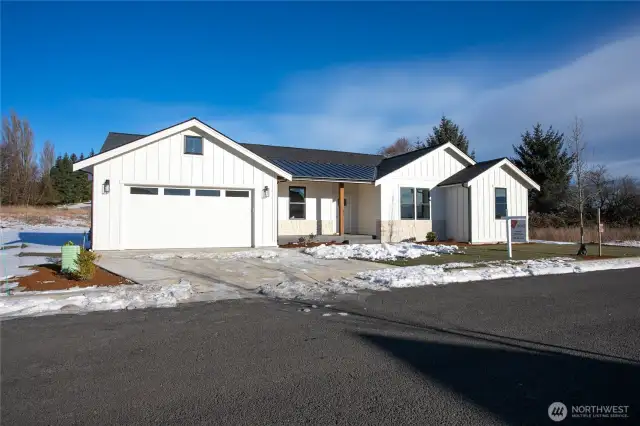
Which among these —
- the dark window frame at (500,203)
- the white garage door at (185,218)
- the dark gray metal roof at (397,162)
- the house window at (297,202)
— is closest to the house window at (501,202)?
the dark window frame at (500,203)

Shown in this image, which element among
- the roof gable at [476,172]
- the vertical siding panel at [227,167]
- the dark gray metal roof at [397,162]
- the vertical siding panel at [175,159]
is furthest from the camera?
the dark gray metal roof at [397,162]

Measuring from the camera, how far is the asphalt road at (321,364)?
3.32 metres

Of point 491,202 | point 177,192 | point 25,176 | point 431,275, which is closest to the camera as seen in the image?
point 431,275

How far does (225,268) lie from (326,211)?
10.1 metres

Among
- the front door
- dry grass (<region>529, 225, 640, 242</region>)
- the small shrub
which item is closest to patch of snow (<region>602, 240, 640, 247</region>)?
dry grass (<region>529, 225, 640, 242</region>)

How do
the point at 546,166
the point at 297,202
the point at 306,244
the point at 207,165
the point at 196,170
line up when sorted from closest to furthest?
the point at 196,170 < the point at 207,165 < the point at 306,244 < the point at 297,202 < the point at 546,166

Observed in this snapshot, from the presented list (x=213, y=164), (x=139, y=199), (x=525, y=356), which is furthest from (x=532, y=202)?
(x=525, y=356)

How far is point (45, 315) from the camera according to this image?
6.37 m

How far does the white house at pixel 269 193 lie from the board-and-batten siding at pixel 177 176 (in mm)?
35

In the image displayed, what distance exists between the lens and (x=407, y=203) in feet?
67.0

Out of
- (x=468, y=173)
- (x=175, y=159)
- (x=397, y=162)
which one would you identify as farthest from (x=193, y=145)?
(x=468, y=173)

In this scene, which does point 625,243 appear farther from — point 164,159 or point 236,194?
Answer: point 164,159

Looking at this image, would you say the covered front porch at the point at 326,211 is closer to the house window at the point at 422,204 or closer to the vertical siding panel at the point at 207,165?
the house window at the point at 422,204

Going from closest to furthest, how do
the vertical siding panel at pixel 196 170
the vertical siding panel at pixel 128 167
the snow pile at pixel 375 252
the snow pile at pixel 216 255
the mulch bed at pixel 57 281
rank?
the mulch bed at pixel 57 281, the snow pile at pixel 216 255, the snow pile at pixel 375 252, the vertical siding panel at pixel 128 167, the vertical siding panel at pixel 196 170
